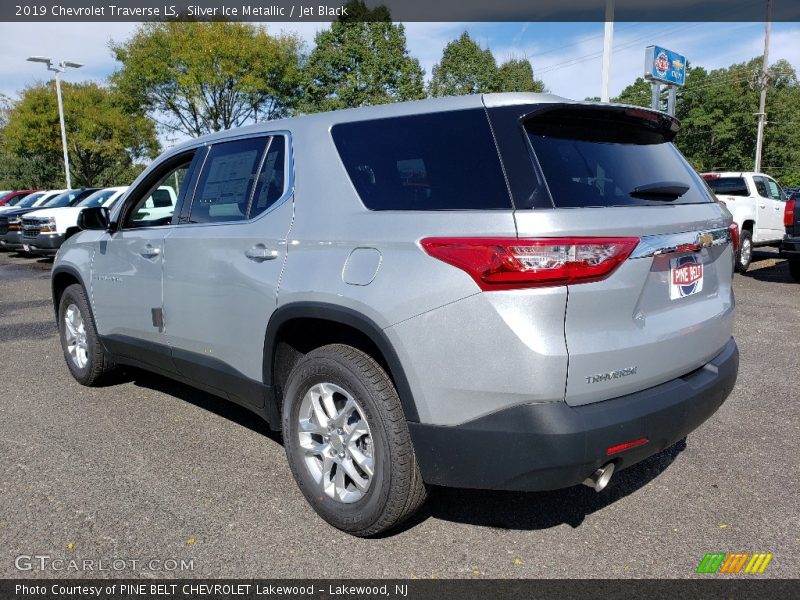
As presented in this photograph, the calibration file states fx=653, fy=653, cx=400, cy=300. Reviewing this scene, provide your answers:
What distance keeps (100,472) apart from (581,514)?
8.33 ft

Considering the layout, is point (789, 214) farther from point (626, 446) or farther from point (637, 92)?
point (637, 92)

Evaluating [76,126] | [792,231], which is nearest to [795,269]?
[792,231]

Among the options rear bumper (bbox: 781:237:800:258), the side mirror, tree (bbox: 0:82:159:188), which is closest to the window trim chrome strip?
the side mirror

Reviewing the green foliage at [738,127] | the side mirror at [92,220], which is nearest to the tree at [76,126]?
the side mirror at [92,220]

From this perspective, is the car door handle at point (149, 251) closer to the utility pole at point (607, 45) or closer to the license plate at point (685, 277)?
the license plate at point (685, 277)

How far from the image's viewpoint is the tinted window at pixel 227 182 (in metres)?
3.47

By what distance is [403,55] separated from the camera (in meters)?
40.0

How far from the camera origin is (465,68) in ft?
168

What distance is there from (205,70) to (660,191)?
2938 cm

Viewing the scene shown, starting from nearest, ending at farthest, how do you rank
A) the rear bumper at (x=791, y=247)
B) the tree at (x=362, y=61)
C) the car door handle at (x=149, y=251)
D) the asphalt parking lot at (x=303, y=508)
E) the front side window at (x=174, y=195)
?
1. the asphalt parking lot at (x=303, y=508)
2. the car door handle at (x=149, y=251)
3. the front side window at (x=174, y=195)
4. the rear bumper at (x=791, y=247)
5. the tree at (x=362, y=61)

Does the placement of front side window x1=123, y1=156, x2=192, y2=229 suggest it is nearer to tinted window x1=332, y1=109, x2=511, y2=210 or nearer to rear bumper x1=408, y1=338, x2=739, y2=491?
tinted window x1=332, y1=109, x2=511, y2=210

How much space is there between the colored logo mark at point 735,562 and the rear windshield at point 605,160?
1.48 meters

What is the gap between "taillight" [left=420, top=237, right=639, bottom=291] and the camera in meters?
2.25

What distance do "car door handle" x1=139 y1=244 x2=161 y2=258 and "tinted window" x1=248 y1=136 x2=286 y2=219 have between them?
2.96ft
